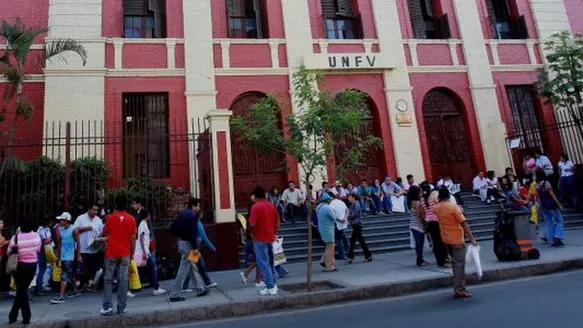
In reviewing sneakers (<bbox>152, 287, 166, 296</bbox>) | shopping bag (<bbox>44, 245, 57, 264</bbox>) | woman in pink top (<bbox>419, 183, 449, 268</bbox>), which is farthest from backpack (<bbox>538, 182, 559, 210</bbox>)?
shopping bag (<bbox>44, 245, 57, 264</bbox>)

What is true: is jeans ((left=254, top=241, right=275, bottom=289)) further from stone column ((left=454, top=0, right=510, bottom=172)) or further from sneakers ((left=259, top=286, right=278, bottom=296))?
stone column ((left=454, top=0, right=510, bottom=172))

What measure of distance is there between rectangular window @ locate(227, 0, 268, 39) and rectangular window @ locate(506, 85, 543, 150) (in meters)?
11.0

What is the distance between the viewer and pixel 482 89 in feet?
57.3

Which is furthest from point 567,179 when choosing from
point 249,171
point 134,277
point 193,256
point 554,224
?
point 134,277

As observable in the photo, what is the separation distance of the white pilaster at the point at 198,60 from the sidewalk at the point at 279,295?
7.10 meters

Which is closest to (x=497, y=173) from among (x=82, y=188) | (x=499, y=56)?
(x=499, y=56)

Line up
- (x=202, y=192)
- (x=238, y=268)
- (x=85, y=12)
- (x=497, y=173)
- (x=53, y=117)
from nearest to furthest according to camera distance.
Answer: (x=238, y=268) → (x=202, y=192) → (x=53, y=117) → (x=85, y=12) → (x=497, y=173)

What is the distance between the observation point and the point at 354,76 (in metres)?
16.7

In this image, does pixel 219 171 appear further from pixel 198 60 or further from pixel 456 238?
pixel 456 238

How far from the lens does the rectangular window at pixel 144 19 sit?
1562 cm

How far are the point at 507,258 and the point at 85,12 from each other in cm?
1513

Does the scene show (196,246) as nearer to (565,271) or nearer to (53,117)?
(565,271)

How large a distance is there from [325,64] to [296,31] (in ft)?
5.88

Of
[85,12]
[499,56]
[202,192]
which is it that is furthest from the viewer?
[499,56]
